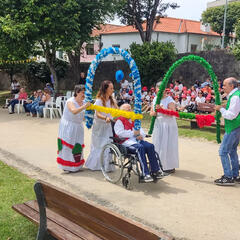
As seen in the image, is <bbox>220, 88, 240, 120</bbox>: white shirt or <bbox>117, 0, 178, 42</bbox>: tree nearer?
<bbox>220, 88, 240, 120</bbox>: white shirt

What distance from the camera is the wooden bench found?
7.42 ft

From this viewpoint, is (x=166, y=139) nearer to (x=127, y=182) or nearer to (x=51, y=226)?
(x=127, y=182)

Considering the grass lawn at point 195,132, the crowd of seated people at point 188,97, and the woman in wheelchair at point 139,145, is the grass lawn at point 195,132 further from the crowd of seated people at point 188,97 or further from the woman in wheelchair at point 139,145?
the woman in wheelchair at point 139,145

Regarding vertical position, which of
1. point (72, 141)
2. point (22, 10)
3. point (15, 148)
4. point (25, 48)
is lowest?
point (15, 148)

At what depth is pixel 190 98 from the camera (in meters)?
15.0

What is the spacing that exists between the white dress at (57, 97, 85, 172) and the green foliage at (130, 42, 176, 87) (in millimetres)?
12514

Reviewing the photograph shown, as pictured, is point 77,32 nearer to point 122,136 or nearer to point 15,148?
point 15,148

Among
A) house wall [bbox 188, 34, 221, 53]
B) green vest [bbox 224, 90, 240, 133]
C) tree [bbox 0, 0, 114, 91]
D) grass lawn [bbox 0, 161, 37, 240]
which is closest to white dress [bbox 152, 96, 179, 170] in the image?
green vest [bbox 224, 90, 240, 133]

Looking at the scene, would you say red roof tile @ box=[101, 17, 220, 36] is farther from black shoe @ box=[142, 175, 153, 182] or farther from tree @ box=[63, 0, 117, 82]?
black shoe @ box=[142, 175, 153, 182]

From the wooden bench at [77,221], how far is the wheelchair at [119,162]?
211 centimetres

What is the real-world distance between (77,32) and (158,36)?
2740 cm

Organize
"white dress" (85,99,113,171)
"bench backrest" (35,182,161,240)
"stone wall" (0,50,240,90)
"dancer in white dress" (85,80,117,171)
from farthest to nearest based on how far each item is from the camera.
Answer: "stone wall" (0,50,240,90) < "white dress" (85,99,113,171) < "dancer in white dress" (85,80,117,171) < "bench backrest" (35,182,161,240)

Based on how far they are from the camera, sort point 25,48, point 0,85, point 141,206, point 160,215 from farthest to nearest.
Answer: point 0,85
point 25,48
point 141,206
point 160,215

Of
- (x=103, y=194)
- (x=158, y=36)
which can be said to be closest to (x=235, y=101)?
(x=103, y=194)
